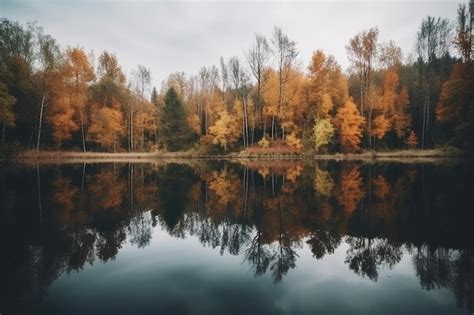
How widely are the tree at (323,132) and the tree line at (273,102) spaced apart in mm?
130

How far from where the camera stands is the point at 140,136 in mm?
54062

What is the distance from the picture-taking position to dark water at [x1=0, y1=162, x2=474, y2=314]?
3.84 meters

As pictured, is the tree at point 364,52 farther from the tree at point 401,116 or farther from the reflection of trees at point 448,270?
the reflection of trees at point 448,270

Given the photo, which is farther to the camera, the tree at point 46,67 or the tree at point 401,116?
the tree at point 401,116

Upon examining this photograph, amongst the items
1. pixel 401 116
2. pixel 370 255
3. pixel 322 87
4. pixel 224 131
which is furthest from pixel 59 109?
pixel 401 116

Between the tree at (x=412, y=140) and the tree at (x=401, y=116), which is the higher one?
the tree at (x=401, y=116)

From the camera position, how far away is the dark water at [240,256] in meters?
3.84

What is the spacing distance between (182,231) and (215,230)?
2.48 feet

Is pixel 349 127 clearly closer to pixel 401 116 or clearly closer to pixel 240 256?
pixel 401 116

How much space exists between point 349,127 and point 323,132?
3.43 m

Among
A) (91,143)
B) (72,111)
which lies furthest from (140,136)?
(72,111)

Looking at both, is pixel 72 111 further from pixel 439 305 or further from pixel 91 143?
pixel 439 305

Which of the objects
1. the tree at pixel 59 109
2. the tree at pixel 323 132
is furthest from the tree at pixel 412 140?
the tree at pixel 59 109

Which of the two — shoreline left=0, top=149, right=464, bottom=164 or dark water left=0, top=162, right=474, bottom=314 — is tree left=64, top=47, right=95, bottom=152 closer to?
shoreline left=0, top=149, right=464, bottom=164
